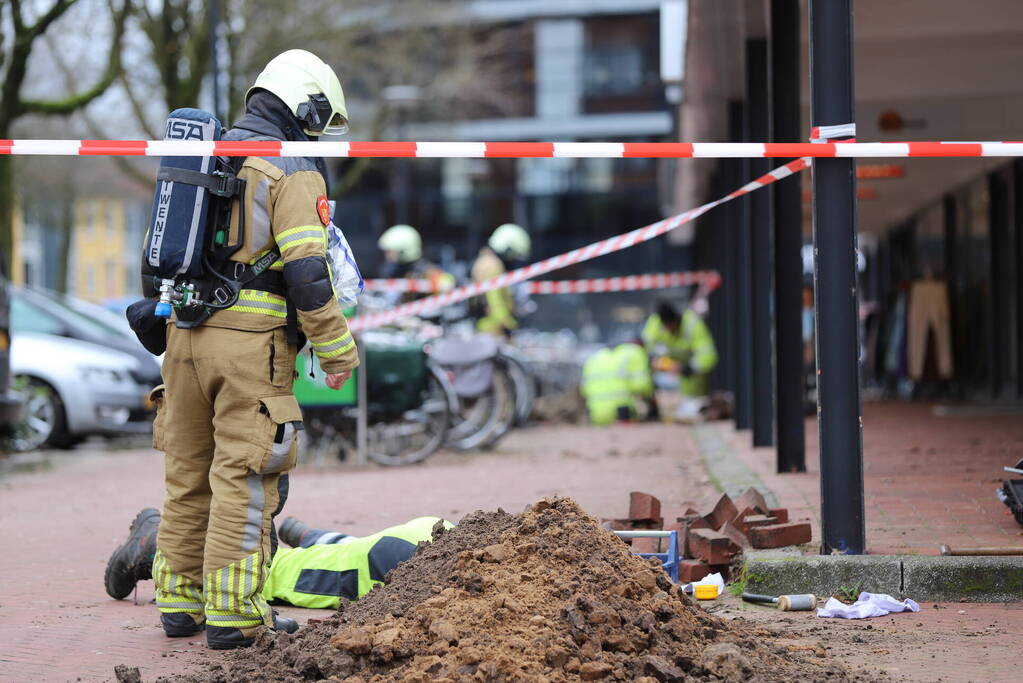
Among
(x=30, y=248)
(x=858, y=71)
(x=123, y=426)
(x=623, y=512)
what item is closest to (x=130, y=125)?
(x=123, y=426)

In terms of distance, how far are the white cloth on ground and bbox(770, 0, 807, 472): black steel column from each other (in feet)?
11.6

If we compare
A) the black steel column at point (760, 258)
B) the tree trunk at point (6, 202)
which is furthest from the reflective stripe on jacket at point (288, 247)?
the tree trunk at point (6, 202)

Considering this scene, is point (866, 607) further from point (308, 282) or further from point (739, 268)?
point (739, 268)

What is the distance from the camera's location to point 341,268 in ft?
17.0

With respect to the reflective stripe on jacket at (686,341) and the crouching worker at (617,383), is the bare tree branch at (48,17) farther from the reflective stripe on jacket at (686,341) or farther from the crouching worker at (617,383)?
the reflective stripe on jacket at (686,341)

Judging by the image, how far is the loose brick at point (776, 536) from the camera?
5.87 meters

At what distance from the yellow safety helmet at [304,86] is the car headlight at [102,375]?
30.6 ft

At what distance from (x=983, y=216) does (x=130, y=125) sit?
58.6 feet

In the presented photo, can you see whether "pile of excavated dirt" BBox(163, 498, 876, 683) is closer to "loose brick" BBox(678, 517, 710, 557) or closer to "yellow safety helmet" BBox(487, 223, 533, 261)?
"loose brick" BBox(678, 517, 710, 557)

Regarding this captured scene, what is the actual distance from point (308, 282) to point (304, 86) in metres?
0.86

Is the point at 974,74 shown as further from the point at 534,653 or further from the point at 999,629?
the point at 534,653

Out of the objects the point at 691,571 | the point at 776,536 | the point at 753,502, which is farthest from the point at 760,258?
the point at 691,571

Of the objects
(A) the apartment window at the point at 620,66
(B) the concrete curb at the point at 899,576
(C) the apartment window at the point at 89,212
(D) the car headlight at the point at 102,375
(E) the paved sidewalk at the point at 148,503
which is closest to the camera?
(E) the paved sidewalk at the point at 148,503

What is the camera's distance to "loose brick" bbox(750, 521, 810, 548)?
5867 millimetres
